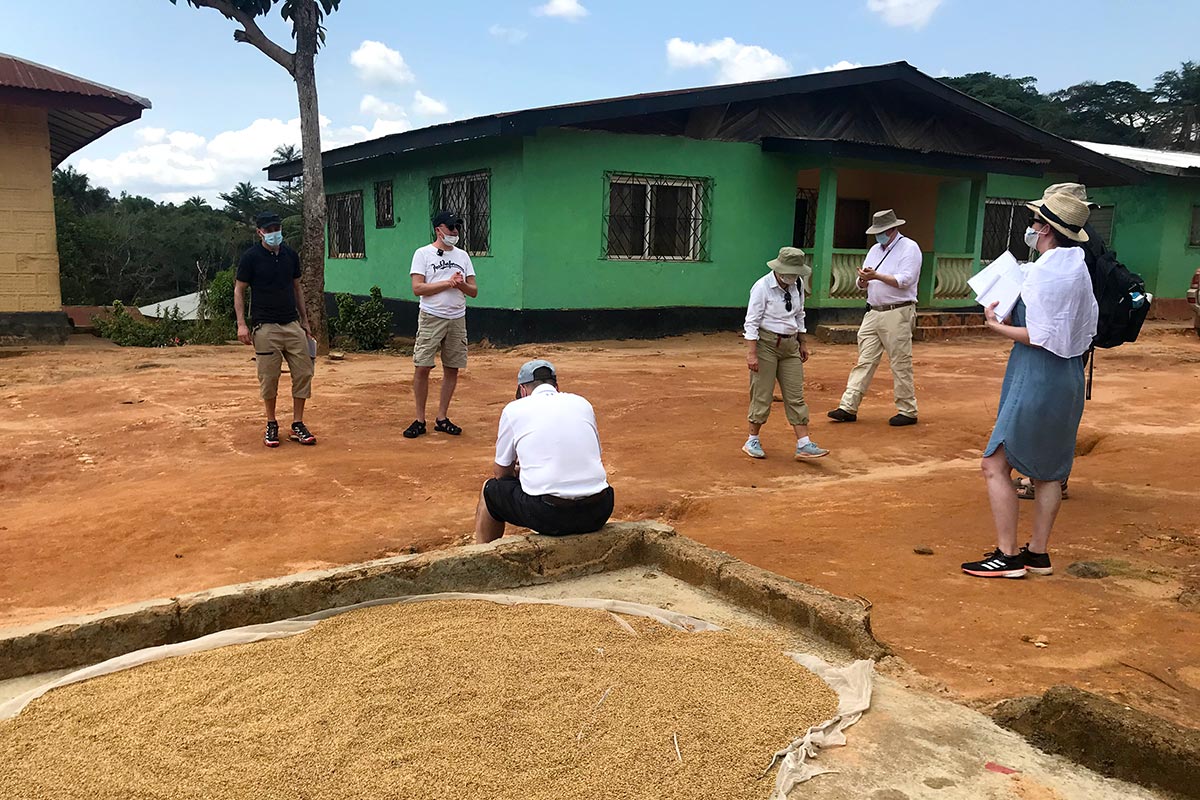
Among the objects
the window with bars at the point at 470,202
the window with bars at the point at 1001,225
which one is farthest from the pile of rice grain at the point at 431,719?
the window with bars at the point at 1001,225

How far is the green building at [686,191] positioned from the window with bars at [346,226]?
0.42 meters

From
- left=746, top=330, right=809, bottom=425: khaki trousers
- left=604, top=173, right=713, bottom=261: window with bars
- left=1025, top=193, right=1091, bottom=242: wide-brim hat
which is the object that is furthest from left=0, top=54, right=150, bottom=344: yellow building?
left=1025, top=193, right=1091, bottom=242: wide-brim hat

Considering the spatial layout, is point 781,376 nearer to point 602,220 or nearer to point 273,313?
point 273,313

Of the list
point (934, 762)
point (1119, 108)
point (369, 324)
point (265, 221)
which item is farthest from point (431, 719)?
point (1119, 108)

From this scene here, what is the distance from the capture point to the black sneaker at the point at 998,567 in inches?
150

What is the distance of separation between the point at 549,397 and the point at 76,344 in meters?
11.3

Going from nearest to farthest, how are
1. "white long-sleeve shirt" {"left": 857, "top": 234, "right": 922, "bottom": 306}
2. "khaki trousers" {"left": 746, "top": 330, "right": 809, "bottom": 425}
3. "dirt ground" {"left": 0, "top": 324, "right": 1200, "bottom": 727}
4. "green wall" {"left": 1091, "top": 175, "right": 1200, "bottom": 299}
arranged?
"dirt ground" {"left": 0, "top": 324, "right": 1200, "bottom": 727} < "khaki trousers" {"left": 746, "top": 330, "right": 809, "bottom": 425} < "white long-sleeve shirt" {"left": 857, "top": 234, "right": 922, "bottom": 306} < "green wall" {"left": 1091, "top": 175, "right": 1200, "bottom": 299}

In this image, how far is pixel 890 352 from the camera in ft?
24.0

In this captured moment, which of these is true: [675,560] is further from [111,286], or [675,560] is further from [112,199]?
[112,199]

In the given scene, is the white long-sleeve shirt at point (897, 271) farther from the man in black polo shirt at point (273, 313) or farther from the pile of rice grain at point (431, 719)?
the pile of rice grain at point (431, 719)

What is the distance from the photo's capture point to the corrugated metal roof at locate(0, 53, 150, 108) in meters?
11.0

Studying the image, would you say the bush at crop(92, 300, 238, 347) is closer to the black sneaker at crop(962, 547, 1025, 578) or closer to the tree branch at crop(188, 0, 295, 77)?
the tree branch at crop(188, 0, 295, 77)

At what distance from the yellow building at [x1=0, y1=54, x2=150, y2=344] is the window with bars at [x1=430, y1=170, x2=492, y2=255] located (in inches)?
169

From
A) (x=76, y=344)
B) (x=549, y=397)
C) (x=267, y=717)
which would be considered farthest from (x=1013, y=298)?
(x=76, y=344)
